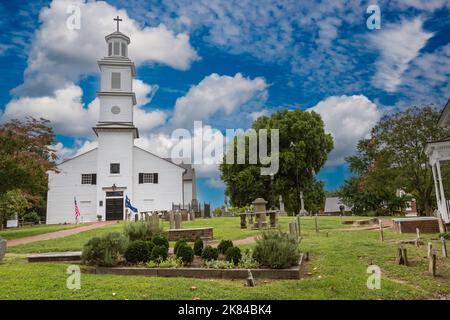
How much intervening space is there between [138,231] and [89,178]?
106 feet

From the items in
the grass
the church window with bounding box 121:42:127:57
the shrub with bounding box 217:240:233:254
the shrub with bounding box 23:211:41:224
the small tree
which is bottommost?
the grass

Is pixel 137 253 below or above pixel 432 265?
above

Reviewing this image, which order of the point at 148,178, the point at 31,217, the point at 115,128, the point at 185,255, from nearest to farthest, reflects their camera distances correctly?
1. the point at 185,255
2. the point at 115,128
3. the point at 148,178
4. the point at 31,217

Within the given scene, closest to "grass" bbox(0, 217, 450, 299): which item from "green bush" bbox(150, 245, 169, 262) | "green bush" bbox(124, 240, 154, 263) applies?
"green bush" bbox(124, 240, 154, 263)

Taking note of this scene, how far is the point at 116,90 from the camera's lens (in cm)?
4544

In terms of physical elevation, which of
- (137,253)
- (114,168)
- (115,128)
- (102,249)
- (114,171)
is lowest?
(137,253)

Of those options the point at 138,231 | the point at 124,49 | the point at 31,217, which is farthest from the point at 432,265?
the point at 31,217

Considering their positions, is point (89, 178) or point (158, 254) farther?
point (89, 178)

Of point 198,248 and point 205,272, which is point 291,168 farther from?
point 205,272

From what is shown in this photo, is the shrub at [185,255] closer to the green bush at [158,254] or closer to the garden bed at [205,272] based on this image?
the green bush at [158,254]

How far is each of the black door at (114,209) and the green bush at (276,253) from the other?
35.3 m

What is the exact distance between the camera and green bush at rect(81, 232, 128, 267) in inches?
408

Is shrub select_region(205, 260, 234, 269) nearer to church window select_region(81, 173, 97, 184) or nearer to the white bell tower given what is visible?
the white bell tower

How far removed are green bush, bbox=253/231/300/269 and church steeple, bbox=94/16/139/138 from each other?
36.9m
